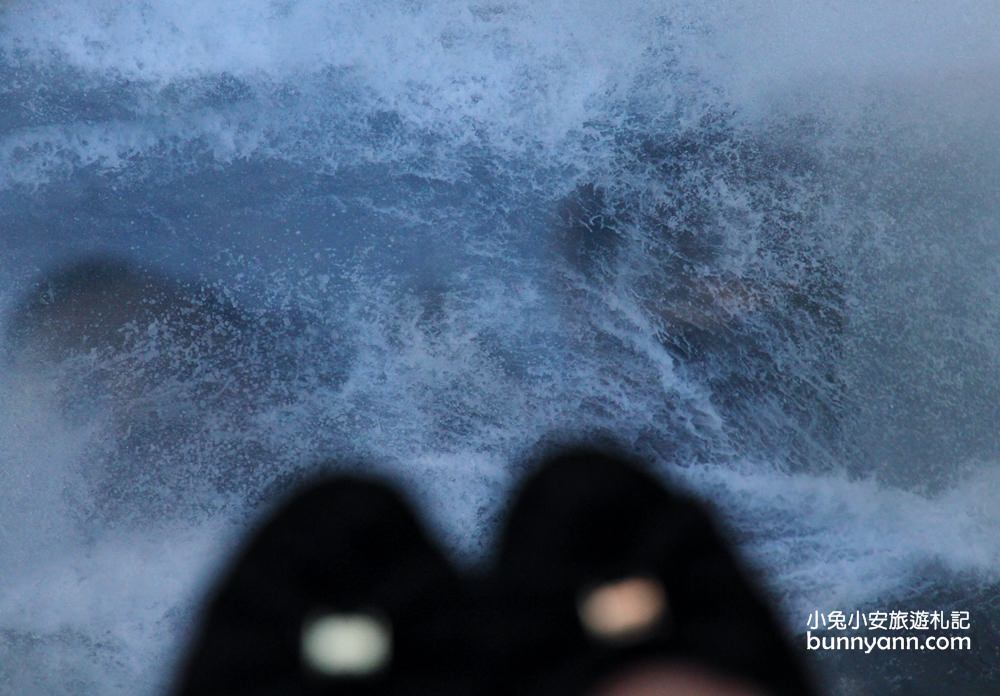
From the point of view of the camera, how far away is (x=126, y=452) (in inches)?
58.2

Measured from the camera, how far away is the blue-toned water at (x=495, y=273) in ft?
4.81

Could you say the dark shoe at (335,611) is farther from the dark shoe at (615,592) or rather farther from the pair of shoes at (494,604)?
the dark shoe at (615,592)

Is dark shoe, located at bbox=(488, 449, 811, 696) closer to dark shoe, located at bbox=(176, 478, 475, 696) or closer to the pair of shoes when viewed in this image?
the pair of shoes

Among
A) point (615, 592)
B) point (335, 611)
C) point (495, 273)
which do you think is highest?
point (495, 273)

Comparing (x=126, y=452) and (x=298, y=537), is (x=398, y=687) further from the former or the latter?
(x=126, y=452)

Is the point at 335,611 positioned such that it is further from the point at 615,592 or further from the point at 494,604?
the point at 615,592

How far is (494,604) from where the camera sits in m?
1.41

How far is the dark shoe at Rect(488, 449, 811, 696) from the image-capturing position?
54.3 inches

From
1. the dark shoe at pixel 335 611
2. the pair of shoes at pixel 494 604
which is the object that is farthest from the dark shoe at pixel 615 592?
the dark shoe at pixel 335 611

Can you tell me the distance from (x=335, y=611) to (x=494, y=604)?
0.31 metres

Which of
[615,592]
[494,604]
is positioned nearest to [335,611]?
[494,604]

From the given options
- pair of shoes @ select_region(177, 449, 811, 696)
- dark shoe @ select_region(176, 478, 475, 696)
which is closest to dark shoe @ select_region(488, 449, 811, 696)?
pair of shoes @ select_region(177, 449, 811, 696)

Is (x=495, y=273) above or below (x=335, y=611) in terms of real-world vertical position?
above

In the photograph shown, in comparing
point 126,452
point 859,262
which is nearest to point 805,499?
point 859,262
